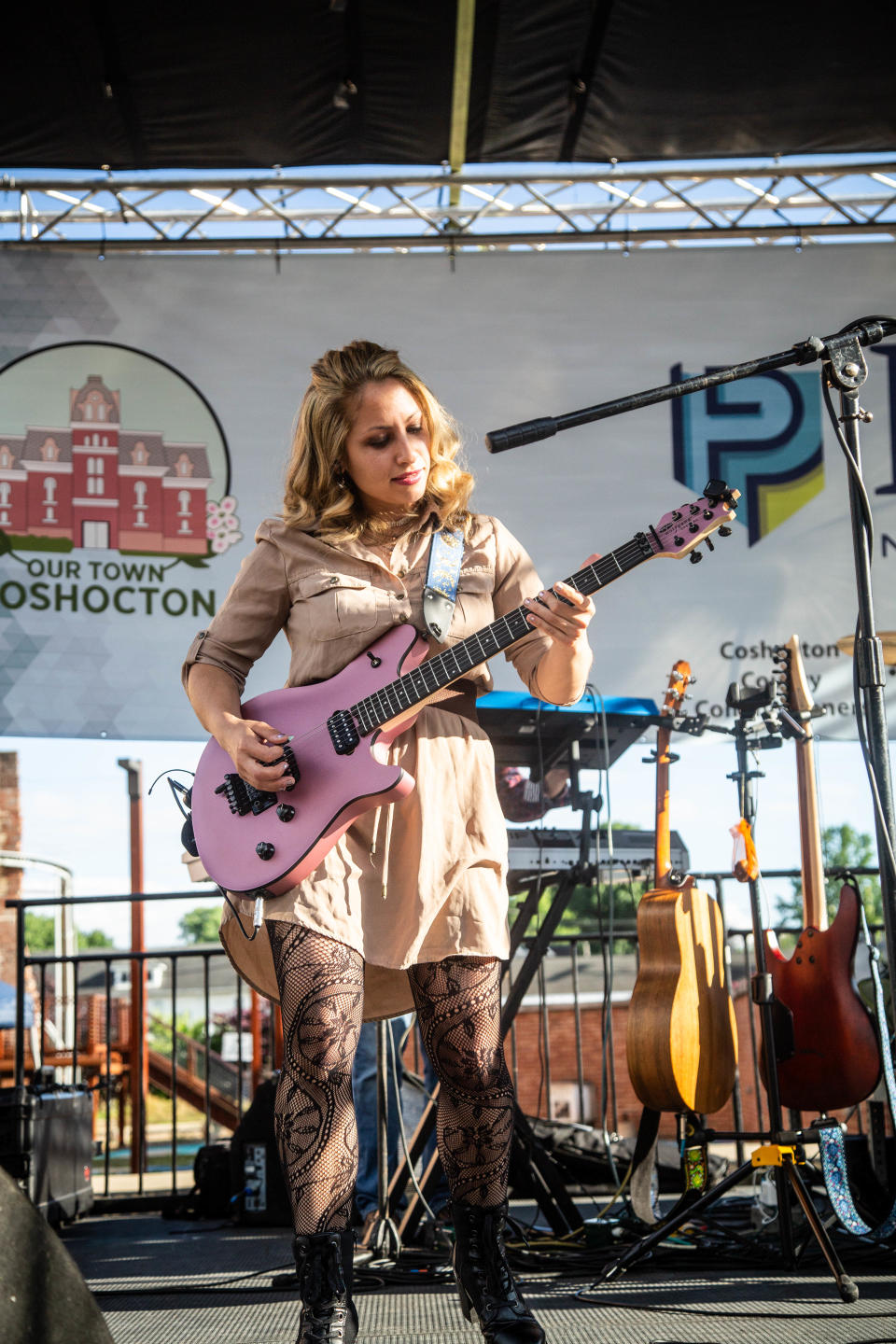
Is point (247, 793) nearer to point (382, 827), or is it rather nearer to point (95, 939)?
point (382, 827)

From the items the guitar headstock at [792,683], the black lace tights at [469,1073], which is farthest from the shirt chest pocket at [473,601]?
the guitar headstock at [792,683]

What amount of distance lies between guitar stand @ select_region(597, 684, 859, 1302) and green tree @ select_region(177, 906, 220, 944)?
5169 cm

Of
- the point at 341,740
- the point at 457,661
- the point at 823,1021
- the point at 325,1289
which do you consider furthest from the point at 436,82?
the point at 325,1289

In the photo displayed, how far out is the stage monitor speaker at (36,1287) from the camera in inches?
47.6

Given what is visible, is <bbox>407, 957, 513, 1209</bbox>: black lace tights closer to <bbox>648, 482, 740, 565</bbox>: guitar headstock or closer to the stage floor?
the stage floor

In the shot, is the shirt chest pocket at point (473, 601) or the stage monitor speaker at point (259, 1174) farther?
the stage monitor speaker at point (259, 1174)

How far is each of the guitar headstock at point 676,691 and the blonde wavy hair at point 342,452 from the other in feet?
3.93

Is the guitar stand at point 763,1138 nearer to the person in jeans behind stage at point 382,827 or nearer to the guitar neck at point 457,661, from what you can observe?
the person in jeans behind stage at point 382,827

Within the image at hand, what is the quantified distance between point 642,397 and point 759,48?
3217mm

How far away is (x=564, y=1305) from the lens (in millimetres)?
2402

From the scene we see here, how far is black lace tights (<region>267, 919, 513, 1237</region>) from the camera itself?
177 cm

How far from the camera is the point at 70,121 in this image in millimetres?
4719

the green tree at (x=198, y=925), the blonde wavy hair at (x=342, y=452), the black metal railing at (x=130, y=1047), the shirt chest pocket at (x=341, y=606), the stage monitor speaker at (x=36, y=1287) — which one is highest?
the blonde wavy hair at (x=342, y=452)

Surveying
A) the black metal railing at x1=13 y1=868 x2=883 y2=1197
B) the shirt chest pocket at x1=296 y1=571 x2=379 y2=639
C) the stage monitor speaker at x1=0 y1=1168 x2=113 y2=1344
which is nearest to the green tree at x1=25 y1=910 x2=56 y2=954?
the black metal railing at x1=13 y1=868 x2=883 y2=1197
